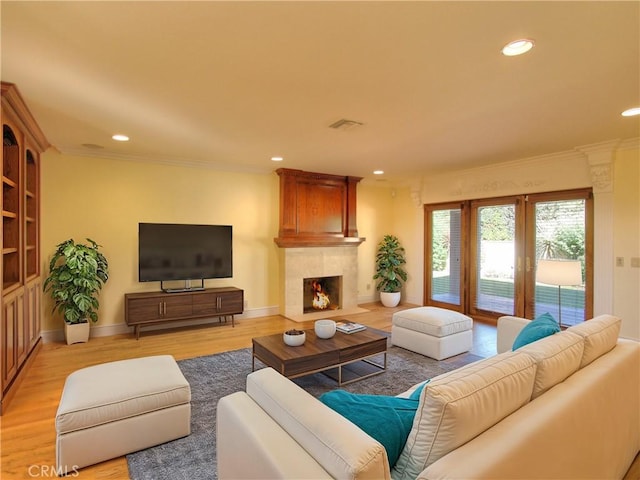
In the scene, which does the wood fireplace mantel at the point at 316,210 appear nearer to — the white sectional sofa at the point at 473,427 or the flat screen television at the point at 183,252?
the flat screen television at the point at 183,252

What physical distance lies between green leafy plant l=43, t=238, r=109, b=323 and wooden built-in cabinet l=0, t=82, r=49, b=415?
0.23 m

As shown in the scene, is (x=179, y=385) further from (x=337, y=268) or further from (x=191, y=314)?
(x=337, y=268)

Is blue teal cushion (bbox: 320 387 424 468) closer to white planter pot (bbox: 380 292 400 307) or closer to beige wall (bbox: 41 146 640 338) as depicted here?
beige wall (bbox: 41 146 640 338)

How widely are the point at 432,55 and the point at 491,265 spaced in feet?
14.9

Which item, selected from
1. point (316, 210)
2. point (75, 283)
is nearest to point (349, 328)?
point (316, 210)

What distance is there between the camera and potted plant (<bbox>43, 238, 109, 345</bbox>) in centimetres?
429

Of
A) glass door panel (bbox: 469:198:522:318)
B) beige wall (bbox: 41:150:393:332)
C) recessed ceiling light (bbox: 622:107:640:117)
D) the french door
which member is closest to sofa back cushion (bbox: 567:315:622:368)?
recessed ceiling light (bbox: 622:107:640:117)

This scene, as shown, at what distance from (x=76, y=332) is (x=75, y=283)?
68 cm

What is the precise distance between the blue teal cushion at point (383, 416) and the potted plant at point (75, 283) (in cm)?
410

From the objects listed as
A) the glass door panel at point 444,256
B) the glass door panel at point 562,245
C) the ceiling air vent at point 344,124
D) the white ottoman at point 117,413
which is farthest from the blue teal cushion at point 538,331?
the glass door panel at point 444,256

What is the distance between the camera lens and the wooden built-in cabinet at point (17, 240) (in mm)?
2912

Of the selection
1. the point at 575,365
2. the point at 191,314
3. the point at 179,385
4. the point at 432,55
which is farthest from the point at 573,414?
the point at 191,314

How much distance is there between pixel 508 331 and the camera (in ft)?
11.5

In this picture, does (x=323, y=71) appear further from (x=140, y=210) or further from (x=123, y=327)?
(x=123, y=327)
